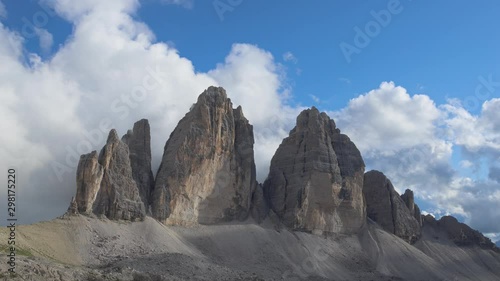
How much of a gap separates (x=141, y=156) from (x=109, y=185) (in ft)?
49.1

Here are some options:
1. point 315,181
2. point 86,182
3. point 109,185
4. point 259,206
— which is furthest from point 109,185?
point 315,181

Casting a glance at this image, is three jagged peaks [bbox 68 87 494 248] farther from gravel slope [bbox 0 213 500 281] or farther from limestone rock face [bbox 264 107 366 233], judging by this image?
gravel slope [bbox 0 213 500 281]

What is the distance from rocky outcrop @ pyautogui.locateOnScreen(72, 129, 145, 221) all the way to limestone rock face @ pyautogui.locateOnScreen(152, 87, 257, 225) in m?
6.61

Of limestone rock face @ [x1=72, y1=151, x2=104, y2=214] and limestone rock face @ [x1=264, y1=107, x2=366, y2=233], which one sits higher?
limestone rock face @ [x1=264, y1=107, x2=366, y2=233]

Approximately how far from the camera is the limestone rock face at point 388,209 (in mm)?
133500

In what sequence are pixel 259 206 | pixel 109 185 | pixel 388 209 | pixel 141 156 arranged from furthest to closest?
pixel 388 209
pixel 259 206
pixel 141 156
pixel 109 185

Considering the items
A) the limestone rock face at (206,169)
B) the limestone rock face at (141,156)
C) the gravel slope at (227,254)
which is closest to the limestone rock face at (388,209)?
the gravel slope at (227,254)

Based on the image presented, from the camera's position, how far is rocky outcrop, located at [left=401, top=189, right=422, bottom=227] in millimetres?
144663

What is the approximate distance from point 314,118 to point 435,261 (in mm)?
44225

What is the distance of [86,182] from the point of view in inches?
3433

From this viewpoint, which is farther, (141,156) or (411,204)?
(411,204)

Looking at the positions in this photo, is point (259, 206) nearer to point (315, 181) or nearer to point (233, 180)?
point (233, 180)

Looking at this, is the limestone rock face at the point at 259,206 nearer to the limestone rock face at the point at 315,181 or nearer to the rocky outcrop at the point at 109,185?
the limestone rock face at the point at 315,181

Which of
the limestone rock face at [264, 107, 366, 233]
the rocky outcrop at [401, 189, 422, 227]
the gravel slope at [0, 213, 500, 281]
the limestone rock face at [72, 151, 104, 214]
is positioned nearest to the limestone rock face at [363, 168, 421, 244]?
the gravel slope at [0, 213, 500, 281]
